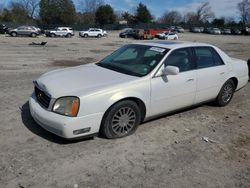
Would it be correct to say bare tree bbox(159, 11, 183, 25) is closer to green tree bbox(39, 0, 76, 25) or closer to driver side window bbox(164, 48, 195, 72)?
green tree bbox(39, 0, 76, 25)

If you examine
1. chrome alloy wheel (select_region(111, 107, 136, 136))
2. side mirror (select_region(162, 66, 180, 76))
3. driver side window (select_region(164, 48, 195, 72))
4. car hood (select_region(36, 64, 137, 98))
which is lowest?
chrome alloy wheel (select_region(111, 107, 136, 136))

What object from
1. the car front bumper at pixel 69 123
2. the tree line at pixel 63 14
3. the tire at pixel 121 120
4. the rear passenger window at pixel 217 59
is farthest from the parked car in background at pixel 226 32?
the car front bumper at pixel 69 123

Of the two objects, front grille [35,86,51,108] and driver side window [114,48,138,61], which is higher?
driver side window [114,48,138,61]

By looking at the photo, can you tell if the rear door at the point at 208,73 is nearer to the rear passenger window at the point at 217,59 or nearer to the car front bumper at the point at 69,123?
the rear passenger window at the point at 217,59

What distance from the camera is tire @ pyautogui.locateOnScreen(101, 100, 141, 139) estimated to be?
15.2ft

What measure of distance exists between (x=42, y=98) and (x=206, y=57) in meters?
3.37

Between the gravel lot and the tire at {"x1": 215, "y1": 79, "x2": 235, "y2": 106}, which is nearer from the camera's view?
the gravel lot

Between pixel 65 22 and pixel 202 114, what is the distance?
76.2 m

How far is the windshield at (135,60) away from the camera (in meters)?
5.21

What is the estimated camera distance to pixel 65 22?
256 ft

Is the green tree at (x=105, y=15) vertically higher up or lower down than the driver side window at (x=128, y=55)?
higher up

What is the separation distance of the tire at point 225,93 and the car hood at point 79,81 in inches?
99.2

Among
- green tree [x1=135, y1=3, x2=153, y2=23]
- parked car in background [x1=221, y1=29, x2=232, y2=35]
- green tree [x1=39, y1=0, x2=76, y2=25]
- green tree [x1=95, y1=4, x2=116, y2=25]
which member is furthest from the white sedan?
green tree [x1=135, y1=3, x2=153, y2=23]

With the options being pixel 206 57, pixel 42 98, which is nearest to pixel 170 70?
pixel 206 57
